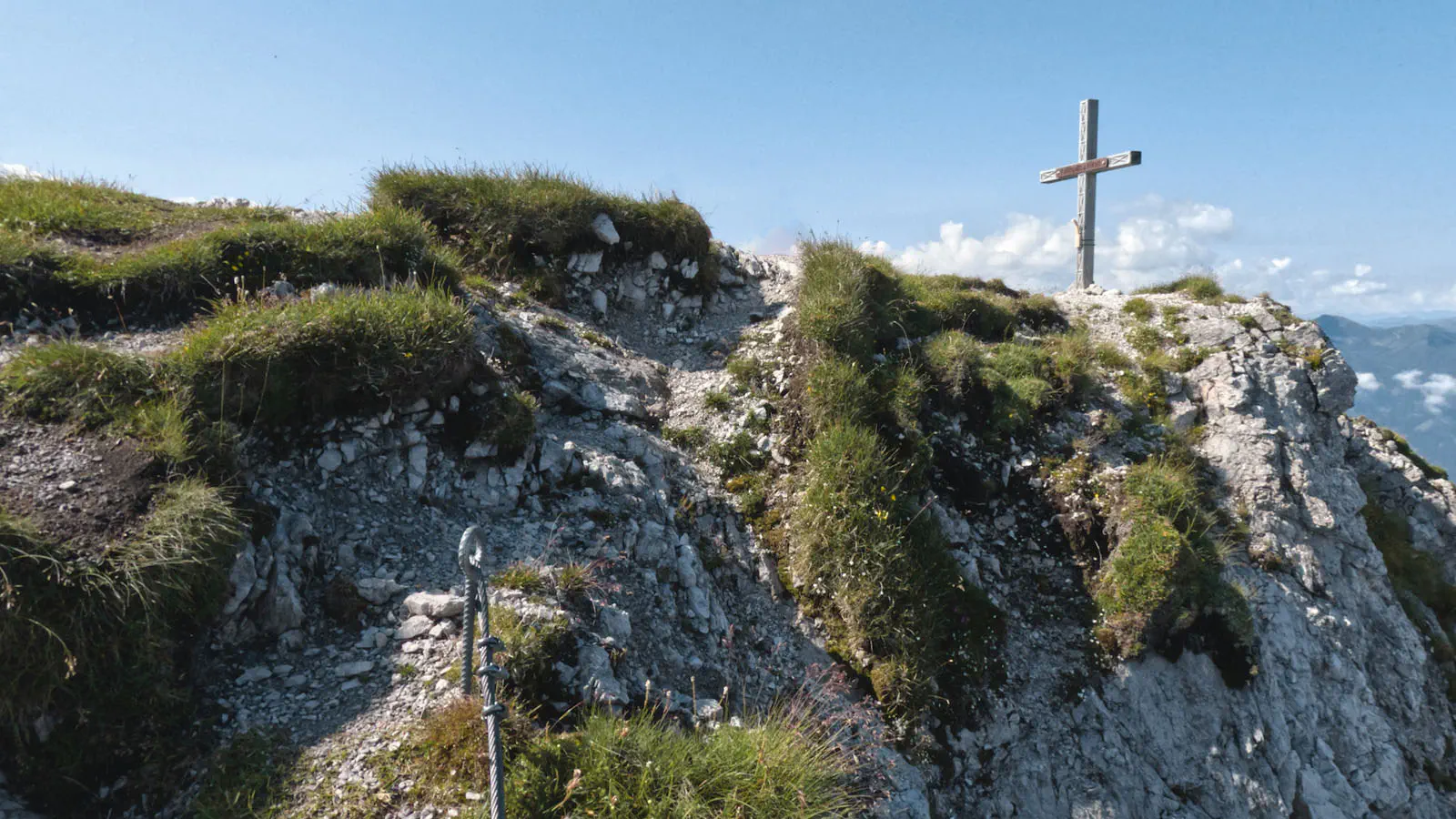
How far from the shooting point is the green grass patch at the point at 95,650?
450 cm

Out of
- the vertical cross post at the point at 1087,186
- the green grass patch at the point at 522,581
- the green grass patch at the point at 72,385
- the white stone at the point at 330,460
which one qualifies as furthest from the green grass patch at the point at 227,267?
the vertical cross post at the point at 1087,186

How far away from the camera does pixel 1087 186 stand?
56.3 feet

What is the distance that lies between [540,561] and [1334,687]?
11575 mm

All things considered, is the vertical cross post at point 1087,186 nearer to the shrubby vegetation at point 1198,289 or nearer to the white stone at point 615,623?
the shrubby vegetation at point 1198,289

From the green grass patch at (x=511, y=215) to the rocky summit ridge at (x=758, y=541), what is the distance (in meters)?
0.14

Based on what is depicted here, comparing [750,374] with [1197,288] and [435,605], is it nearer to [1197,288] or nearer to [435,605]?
[435,605]

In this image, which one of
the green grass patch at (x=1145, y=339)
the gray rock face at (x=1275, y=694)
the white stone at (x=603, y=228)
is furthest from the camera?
the green grass patch at (x=1145, y=339)

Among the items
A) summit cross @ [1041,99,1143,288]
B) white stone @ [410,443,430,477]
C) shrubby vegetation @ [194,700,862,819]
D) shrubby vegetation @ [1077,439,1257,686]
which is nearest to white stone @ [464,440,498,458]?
white stone @ [410,443,430,477]

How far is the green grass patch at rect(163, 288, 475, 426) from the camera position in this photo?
22.2 feet

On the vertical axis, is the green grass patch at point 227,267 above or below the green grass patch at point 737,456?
above

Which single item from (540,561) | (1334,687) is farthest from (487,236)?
(1334,687)

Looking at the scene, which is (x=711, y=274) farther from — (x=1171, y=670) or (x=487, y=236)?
(x=1171, y=670)

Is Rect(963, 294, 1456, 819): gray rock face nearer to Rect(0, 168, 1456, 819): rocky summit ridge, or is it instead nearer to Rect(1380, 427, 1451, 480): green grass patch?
Rect(0, 168, 1456, 819): rocky summit ridge

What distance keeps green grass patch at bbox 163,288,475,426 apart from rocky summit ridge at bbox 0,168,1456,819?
0.05 meters
